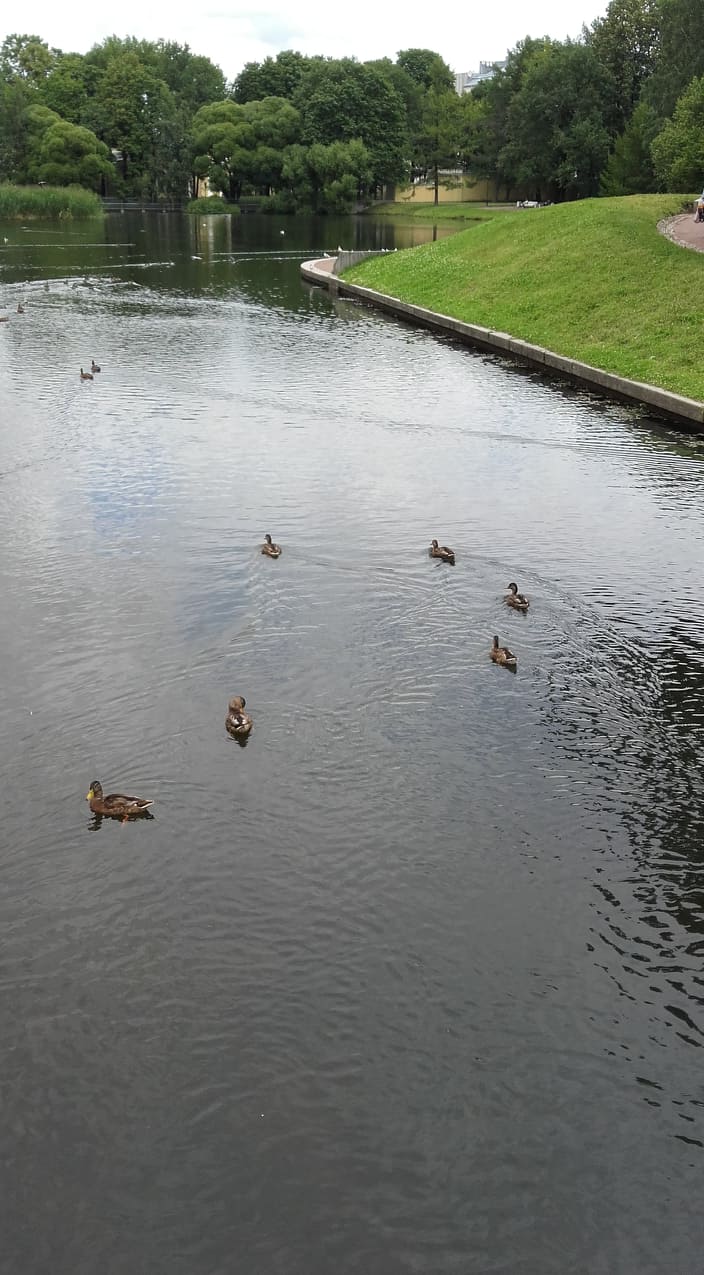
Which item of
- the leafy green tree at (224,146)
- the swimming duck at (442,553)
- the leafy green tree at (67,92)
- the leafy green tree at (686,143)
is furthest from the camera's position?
the leafy green tree at (67,92)

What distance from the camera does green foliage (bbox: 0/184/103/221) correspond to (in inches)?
3632

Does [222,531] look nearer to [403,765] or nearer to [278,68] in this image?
[403,765]

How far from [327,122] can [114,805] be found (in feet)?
468

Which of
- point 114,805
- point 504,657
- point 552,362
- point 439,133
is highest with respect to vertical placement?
point 439,133

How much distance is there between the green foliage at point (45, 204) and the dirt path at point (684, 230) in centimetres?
6984

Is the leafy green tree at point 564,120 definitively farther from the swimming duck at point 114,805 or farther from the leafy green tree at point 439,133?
the swimming duck at point 114,805

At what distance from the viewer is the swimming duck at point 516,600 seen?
12828 millimetres

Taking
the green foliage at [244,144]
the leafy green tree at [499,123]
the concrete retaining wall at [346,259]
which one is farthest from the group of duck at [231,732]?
the green foliage at [244,144]

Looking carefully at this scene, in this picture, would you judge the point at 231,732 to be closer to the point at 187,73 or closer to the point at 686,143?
the point at 686,143

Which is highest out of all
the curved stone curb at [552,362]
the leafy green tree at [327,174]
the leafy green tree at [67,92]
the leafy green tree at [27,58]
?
the leafy green tree at [27,58]

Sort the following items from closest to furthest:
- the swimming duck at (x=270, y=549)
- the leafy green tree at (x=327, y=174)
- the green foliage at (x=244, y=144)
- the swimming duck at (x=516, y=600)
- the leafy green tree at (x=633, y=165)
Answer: the swimming duck at (x=516, y=600), the swimming duck at (x=270, y=549), the leafy green tree at (x=633, y=165), the leafy green tree at (x=327, y=174), the green foliage at (x=244, y=144)

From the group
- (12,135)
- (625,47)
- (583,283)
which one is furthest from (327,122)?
(583,283)

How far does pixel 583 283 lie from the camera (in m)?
34.0

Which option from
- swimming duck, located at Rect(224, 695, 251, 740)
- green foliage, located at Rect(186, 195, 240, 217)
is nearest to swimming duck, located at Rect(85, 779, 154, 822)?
swimming duck, located at Rect(224, 695, 251, 740)
